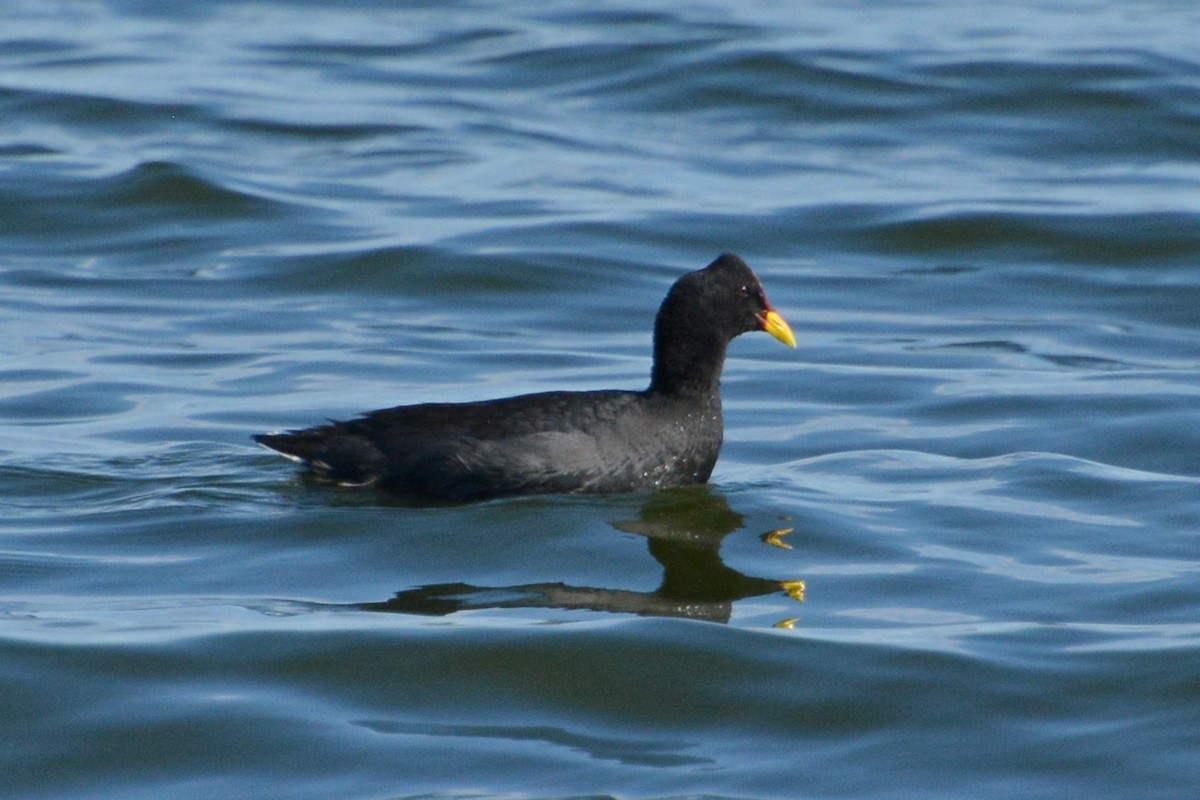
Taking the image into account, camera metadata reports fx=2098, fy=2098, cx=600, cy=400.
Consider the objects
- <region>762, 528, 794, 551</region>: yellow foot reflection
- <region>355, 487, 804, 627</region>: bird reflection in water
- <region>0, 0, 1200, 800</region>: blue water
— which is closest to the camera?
<region>0, 0, 1200, 800</region>: blue water

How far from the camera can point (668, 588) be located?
866cm

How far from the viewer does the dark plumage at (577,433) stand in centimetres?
942

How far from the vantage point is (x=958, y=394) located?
40.7 ft

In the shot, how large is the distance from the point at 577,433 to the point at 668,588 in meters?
1.10

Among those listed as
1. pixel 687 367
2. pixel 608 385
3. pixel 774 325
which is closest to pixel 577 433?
pixel 687 367

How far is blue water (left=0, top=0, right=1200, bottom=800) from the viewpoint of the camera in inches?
278

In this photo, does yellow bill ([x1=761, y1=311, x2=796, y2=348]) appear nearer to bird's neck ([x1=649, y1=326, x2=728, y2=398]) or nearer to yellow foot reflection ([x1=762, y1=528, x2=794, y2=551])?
bird's neck ([x1=649, y1=326, x2=728, y2=398])

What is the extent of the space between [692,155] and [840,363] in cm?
723

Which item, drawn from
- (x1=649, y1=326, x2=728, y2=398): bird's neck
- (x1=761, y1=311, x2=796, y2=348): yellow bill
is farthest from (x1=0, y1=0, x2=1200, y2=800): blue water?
(x1=761, y1=311, x2=796, y2=348): yellow bill

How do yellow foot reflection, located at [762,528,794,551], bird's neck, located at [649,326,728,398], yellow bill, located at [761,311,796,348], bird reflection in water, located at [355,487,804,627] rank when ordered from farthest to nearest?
yellow bill, located at [761,311,796,348]
bird's neck, located at [649,326,728,398]
yellow foot reflection, located at [762,528,794,551]
bird reflection in water, located at [355,487,804,627]

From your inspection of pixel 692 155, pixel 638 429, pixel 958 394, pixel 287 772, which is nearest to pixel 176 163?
pixel 692 155

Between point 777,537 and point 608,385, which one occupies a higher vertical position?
point 608,385

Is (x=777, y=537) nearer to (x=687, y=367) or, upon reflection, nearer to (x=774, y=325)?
(x=687, y=367)

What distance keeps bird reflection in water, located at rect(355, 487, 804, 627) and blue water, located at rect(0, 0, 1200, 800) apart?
0.11 feet
